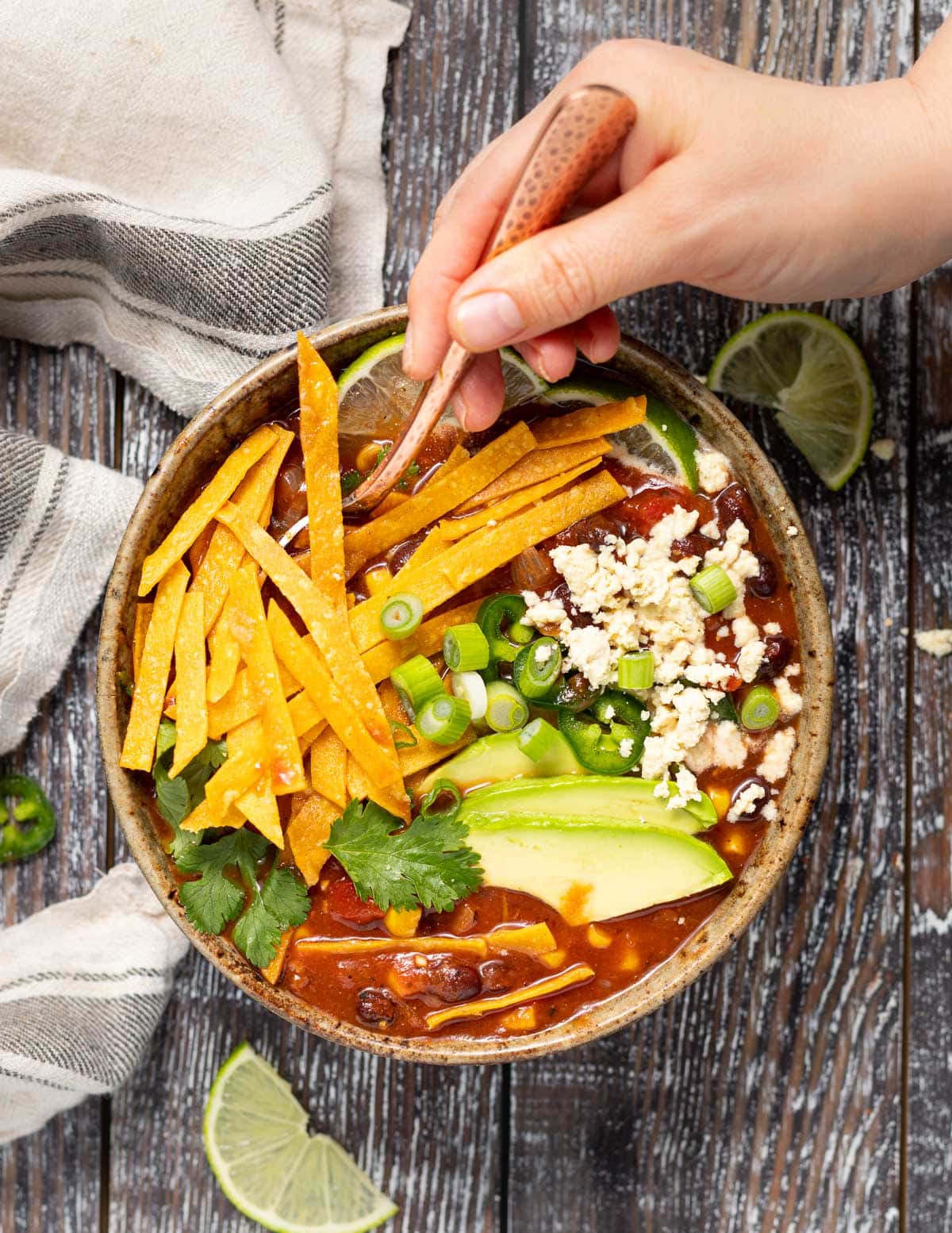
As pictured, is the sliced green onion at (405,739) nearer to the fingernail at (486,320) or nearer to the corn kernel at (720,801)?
the corn kernel at (720,801)

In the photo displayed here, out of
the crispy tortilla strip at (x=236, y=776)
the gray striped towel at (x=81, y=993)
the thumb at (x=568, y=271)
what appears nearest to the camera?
the thumb at (x=568, y=271)

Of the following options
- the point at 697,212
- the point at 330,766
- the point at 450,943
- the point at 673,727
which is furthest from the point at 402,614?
the point at 697,212

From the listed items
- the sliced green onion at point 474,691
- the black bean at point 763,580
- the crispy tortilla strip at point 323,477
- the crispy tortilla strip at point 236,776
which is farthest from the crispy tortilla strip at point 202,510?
the black bean at point 763,580

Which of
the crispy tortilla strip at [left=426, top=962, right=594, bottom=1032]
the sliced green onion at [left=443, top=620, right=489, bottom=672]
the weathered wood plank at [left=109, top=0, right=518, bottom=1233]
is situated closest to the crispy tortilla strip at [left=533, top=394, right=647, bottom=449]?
the sliced green onion at [left=443, top=620, right=489, bottom=672]

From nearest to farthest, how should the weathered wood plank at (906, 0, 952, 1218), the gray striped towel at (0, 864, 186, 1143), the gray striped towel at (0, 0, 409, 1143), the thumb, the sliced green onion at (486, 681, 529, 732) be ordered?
1. the thumb
2. the sliced green onion at (486, 681, 529, 732)
3. the gray striped towel at (0, 0, 409, 1143)
4. the gray striped towel at (0, 864, 186, 1143)
5. the weathered wood plank at (906, 0, 952, 1218)

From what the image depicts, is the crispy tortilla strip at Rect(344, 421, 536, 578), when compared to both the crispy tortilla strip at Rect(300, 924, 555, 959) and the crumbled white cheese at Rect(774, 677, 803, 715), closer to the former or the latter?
the crumbled white cheese at Rect(774, 677, 803, 715)

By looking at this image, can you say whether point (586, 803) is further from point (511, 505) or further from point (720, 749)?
point (511, 505)
